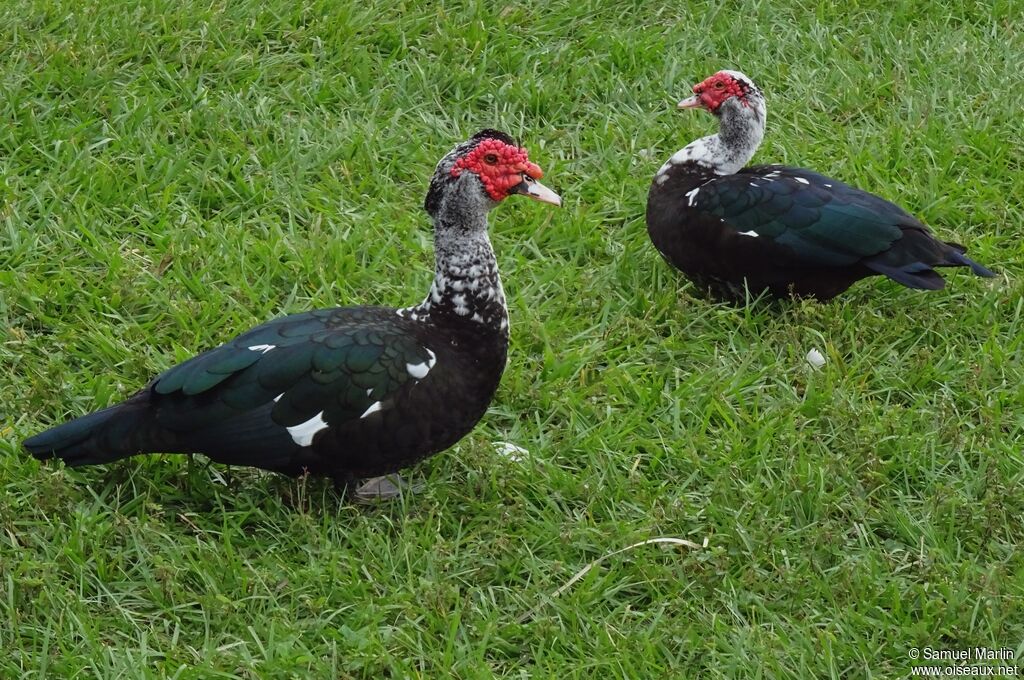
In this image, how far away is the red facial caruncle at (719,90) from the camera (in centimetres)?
509

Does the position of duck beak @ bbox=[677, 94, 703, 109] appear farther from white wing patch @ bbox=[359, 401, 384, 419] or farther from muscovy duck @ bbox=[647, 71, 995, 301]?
white wing patch @ bbox=[359, 401, 384, 419]

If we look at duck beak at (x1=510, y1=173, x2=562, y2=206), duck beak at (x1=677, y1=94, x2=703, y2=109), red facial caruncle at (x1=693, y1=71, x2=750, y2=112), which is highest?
duck beak at (x1=510, y1=173, x2=562, y2=206)

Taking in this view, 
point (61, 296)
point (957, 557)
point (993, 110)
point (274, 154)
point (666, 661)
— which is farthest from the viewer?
point (993, 110)

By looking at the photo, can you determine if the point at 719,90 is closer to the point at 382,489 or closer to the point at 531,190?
the point at 531,190

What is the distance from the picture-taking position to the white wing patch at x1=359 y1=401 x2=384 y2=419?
369cm

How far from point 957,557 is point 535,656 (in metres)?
1.23

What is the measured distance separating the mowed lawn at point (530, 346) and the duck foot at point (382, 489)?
0.23ft

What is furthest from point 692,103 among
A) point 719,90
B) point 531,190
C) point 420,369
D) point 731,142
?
point 420,369

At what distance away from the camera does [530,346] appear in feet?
15.1

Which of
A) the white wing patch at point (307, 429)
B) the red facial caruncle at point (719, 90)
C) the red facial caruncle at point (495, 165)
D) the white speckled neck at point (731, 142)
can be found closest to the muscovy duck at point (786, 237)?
the white speckled neck at point (731, 142)

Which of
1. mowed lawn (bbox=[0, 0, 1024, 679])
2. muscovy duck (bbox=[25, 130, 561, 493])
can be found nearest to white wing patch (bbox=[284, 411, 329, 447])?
muscovy duck (bbox=[25, 130, 561, 493])

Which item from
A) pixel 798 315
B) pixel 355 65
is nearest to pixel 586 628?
pixel 798 315

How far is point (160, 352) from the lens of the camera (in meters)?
4.48

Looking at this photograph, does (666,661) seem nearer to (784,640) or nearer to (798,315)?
(784,640)
